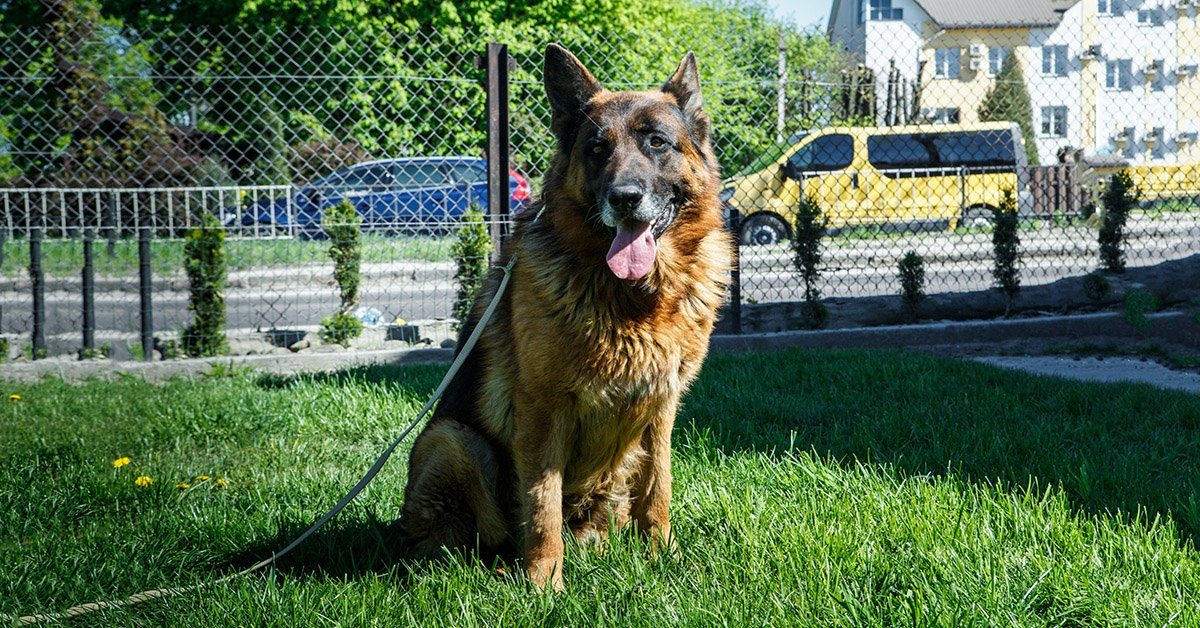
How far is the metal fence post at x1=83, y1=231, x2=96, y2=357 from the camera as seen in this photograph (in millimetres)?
7359

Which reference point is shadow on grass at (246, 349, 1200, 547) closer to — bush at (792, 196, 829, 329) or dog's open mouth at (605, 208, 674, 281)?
dog's open mouth at (605, 208, 674, 281)

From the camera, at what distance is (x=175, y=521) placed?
11.2ft

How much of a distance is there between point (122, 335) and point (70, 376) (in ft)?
3.09

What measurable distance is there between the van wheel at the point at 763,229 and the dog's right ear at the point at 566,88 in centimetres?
807

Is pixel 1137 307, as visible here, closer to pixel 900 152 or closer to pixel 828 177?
pixel 828 177

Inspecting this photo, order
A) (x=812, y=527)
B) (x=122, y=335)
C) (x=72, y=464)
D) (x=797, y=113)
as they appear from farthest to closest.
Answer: (x=797, y=113), (x=122, y=335), (x=72, y=464), (x=812, y=527)

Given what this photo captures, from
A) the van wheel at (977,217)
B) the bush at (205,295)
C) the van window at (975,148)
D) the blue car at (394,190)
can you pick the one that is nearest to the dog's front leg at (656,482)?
the bush at (205,295)

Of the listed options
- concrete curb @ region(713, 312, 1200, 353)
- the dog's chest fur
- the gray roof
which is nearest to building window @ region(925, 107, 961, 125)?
concrete curb @ region(713, 312, 1200, 353)

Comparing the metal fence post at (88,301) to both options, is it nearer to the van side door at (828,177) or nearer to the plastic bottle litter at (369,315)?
the plastic bottle litter at (369,315)

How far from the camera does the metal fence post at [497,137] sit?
7352 millimetres

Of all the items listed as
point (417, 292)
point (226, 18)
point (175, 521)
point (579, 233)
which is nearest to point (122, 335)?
point (417, 292)

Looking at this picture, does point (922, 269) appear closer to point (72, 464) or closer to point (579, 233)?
point (579, 233)

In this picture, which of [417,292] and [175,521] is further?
[417,292]

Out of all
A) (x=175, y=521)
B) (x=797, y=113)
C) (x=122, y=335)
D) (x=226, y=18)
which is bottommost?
(x=175, y=521)
